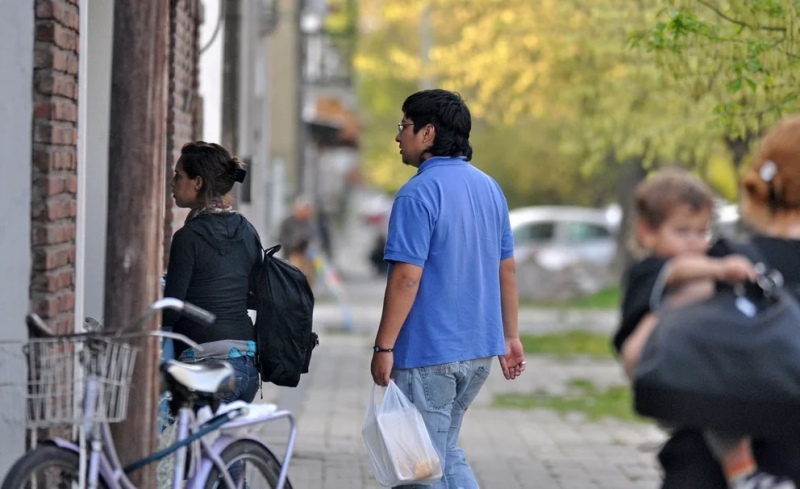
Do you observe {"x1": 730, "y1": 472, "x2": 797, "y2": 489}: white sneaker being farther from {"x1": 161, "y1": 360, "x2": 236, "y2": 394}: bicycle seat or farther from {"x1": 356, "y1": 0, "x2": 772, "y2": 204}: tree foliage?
{"x1": 356, "y1": 0, "x2": 772, "y2": 204}: tree foliage

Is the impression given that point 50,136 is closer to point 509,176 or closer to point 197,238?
point 197,238

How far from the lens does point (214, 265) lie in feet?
19.6

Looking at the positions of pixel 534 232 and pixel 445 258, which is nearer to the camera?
pixel 445 258

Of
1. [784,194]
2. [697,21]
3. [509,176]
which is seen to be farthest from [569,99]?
[509,176]

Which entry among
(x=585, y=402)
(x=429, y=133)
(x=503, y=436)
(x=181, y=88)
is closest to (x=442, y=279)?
(x=429, y=133)

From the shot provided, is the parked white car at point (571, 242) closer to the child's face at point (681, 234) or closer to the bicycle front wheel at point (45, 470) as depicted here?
the bicycle front wheel at point (45, 470)

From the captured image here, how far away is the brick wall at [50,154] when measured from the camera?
5.58 metres

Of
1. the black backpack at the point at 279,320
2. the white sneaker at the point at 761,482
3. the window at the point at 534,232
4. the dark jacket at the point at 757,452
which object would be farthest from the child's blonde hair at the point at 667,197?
the window at the point at 534,232

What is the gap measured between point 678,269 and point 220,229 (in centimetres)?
262

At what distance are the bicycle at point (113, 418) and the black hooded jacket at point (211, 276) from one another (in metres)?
0.61

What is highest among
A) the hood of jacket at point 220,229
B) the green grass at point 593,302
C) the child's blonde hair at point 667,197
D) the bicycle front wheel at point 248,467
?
the child's blonde hair at point 667,197

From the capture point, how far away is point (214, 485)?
17.0 ft

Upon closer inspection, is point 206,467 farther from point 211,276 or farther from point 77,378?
point 211,276

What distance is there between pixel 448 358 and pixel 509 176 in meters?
33.9
